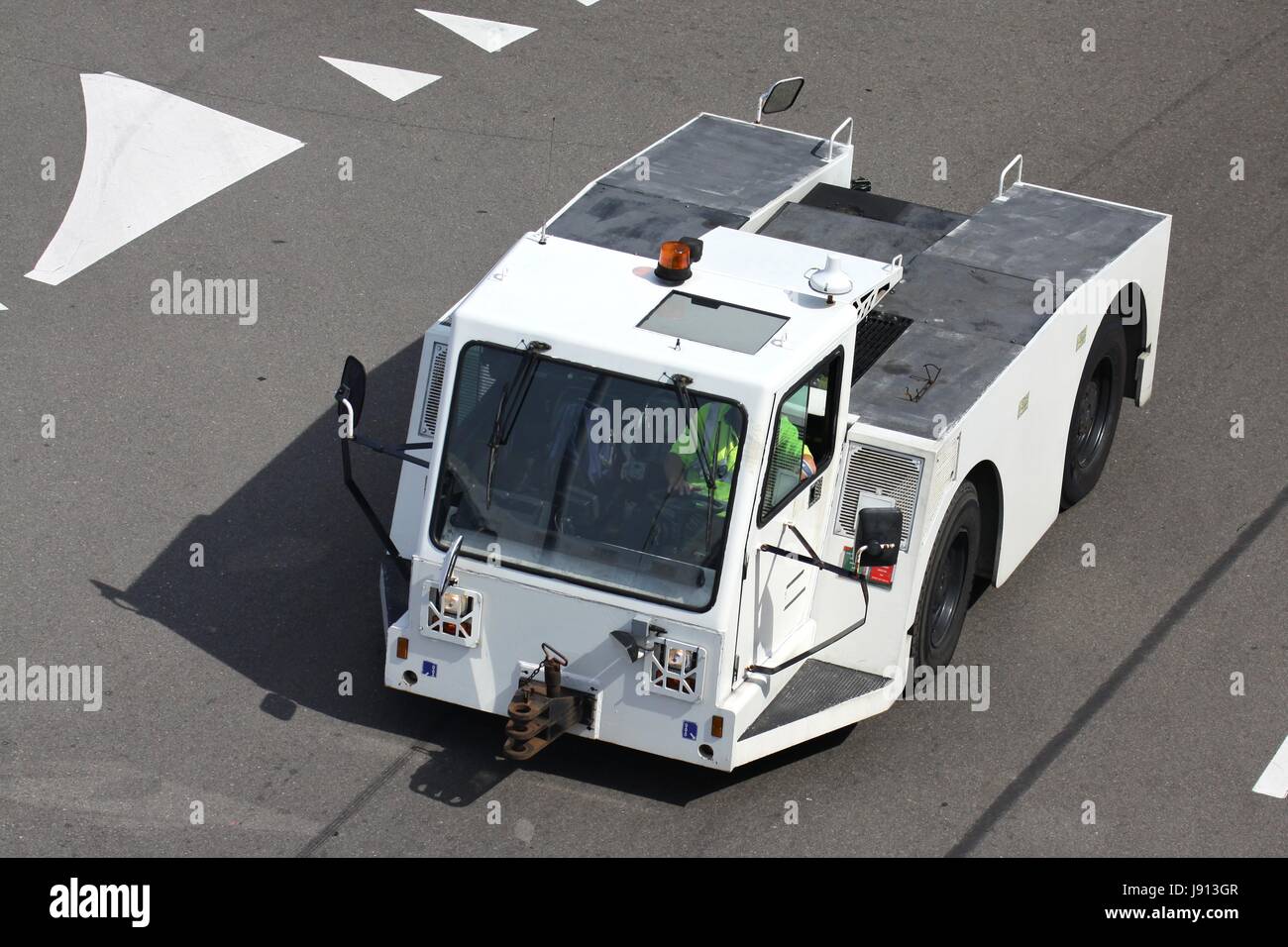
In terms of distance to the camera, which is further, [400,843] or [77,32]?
[77,32]

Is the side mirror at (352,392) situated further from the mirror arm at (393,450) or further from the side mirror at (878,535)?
the side mirror at (878,535)

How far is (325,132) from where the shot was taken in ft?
50.5

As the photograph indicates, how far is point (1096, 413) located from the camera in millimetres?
11633

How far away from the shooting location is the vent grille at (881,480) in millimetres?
8984

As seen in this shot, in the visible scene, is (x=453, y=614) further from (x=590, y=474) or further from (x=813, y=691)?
(x=813, y=691)

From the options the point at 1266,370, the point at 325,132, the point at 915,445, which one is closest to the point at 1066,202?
the point at 1266,370

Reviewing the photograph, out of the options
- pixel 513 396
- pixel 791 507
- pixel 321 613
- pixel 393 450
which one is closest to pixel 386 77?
pixel 321 613

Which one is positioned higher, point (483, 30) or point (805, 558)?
point (483, 30)

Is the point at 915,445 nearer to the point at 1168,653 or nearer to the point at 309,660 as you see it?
the point at 1168,653

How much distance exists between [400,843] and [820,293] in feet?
10.5

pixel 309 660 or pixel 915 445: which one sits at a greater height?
pixel 915 445

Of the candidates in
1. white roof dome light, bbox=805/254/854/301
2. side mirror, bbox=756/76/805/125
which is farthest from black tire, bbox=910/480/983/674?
side mirror, bbox=756/76/805/125

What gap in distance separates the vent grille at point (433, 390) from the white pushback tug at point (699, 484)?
0.01 metres

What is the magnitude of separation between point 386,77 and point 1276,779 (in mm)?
9959
